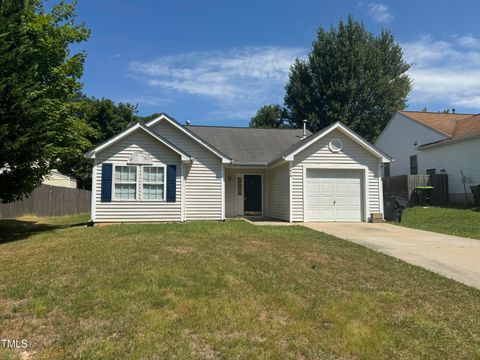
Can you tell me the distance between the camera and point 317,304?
5375 millimetres

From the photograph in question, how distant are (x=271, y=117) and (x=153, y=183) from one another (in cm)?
3146

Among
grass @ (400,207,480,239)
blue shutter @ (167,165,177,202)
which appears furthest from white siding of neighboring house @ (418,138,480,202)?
blue shutter @ (167,165,177,202)

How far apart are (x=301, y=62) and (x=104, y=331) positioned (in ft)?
128

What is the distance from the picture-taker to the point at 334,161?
53.8ft

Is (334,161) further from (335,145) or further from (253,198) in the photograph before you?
(253,198)

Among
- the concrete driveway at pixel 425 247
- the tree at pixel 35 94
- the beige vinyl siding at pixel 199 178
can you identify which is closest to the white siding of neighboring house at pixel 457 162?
the concrete driveway at pixel 425 247

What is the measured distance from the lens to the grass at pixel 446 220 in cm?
1373

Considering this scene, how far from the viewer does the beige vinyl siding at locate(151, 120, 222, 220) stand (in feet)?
51.0

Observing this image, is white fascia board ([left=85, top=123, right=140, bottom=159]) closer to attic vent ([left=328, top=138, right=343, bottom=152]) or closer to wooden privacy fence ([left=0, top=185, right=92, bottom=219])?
wooden privacy fence ([left=0, top=185, right=92, bottom=219])

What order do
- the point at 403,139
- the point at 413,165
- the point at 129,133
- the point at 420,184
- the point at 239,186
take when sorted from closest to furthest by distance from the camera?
the point at 129,133 < the point at 239,186 < the point at 420,184 < the point at 413,165 < the point at 403,139

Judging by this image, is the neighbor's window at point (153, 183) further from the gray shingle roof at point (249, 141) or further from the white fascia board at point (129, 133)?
the gray shingle roof at point (249, 141)

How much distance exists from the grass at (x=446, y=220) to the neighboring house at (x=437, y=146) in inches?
153

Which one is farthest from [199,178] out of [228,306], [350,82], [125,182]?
[350,82]

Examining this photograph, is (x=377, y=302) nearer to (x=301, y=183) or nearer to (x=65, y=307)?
(x=65, y=307)
